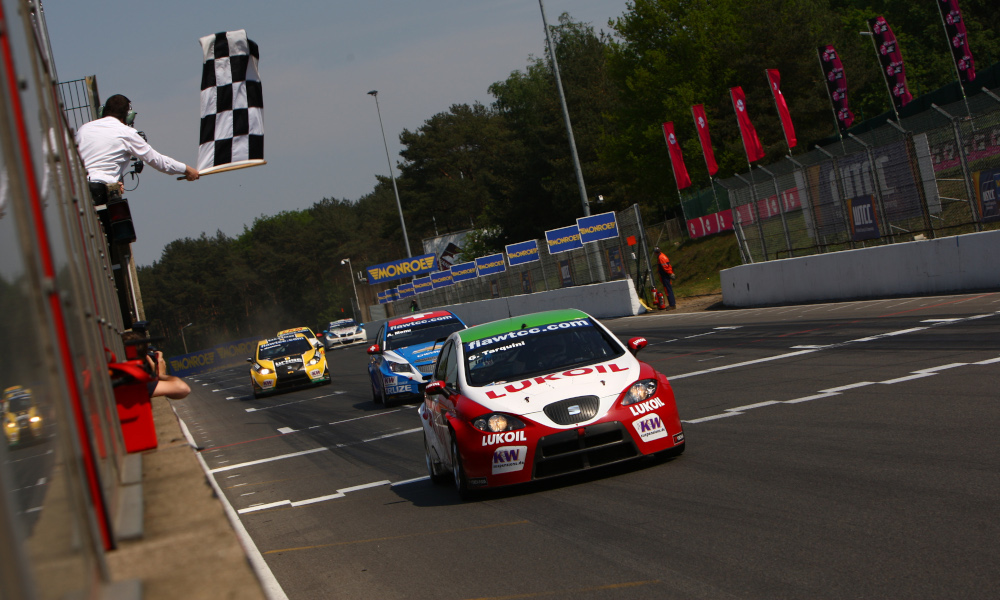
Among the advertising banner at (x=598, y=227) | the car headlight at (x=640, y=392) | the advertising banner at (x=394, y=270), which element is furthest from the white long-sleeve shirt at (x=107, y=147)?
the advertising banner at (x=394, y=270)

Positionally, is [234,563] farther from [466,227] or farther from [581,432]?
[466,227]

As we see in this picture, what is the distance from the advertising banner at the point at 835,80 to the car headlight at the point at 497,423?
35637 mm

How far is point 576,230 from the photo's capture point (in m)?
38.3

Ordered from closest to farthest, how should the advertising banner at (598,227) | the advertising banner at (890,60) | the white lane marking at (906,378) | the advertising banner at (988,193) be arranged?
the white lane marking at (906,378)
the advertising banner at (988,193)
the advertising banner at (598,227)
the advertising banner at (890,60)

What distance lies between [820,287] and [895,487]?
1668 cm

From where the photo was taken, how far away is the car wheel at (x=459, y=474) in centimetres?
805

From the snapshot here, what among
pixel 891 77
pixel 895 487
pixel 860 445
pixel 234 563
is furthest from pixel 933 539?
pixel 891 77

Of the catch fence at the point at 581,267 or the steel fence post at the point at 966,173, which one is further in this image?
the catch fence at the point at 581,267

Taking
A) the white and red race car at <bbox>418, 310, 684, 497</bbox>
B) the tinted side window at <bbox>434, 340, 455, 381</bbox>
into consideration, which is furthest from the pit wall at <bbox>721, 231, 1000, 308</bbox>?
the tinted side window at <bbox>434, 340, 455, 381</bbox>

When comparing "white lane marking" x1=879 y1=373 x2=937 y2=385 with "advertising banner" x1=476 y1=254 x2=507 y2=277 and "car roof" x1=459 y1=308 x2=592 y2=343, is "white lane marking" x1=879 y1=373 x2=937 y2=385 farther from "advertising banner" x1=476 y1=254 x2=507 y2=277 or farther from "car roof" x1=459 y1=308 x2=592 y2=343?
"advertising banner" x1=476 y1=254 x2=507 y2=277

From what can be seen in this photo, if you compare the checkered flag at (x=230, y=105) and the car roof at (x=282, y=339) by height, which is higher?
the checkered flag at (x=230, y=105)

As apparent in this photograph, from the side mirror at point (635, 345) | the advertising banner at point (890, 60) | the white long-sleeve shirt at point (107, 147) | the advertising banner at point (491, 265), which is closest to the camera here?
the white long-sleeve shirt at point (107, 147)

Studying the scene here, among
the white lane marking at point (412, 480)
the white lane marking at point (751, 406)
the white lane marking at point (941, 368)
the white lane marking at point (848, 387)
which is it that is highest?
the white lane marking at point (412, 480)

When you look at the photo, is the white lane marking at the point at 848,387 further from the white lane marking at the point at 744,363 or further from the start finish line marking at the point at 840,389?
the white lane marking at the point at 744,363
